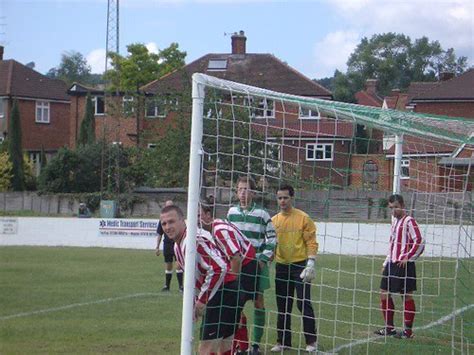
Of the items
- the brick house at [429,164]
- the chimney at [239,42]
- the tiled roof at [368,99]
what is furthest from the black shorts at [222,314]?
the tiled roof at [368,99]

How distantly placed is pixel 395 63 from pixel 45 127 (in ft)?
143

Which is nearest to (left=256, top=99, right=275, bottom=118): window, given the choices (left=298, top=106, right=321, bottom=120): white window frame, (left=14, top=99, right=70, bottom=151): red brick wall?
(left=298, top=106, right=321, bottom=120): white window frame

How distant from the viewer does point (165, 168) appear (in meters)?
43.2

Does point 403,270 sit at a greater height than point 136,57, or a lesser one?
lesser

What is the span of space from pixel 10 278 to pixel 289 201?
33.7 feet

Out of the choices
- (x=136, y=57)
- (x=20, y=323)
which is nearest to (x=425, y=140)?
(x=20, y=323)

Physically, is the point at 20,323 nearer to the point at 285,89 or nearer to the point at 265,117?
the point at 265,117

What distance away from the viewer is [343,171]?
1114 cm

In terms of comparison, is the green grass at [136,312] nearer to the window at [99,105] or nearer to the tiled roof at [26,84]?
the window at [99,105]

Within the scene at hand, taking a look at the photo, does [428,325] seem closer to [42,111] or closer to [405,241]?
[405,241]

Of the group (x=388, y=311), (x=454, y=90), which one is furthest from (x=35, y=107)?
(x=388, y=311)

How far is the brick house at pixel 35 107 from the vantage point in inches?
2415

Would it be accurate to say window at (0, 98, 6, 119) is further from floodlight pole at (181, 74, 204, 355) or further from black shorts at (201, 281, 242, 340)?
black shorts at (201, 281, 242, 340)

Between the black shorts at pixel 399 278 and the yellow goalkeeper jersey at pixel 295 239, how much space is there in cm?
169
